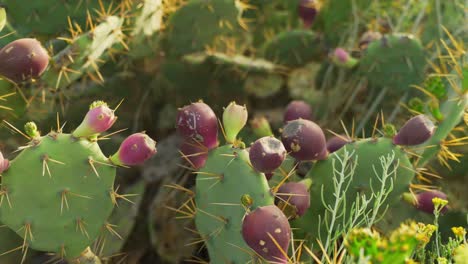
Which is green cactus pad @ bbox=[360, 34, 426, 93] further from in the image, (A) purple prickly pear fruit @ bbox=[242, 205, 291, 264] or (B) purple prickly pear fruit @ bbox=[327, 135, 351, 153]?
(A) purple prickly pear fruit @ bbox=[242, 205, 291, 264]

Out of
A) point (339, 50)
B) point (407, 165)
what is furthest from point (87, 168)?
point (339, 50)

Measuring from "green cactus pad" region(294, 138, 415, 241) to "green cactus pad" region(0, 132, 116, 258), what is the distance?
62cm

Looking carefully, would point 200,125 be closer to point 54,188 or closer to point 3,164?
point 54,188

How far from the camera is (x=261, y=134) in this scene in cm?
240

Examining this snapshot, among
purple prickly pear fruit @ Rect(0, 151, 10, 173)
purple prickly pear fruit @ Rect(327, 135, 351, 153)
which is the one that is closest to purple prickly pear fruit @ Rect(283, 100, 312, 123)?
purple prickly pear fruit @ Rect(327, 135, 351, 153)

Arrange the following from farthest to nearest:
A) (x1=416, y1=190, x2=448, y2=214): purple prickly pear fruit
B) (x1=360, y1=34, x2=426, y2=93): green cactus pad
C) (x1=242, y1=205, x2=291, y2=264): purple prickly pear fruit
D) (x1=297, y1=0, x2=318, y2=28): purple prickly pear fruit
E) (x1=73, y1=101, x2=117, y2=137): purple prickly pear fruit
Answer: (x1=297, y1=0, x2=318, y2=28): purple prickly pear fruit → (x1=360, y1=34, x2=426, y2=93): green cactus pad → (x1=416, y1=190, x2=448, y2=214): purple prickly pear fruit → (x1=73, y1=101, x2=117, y2=137): purple prickly pear fruit → (x1=242, y1=205, x2=291, y2=264): purple prickly pear fruit

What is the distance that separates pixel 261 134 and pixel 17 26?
3.37ft

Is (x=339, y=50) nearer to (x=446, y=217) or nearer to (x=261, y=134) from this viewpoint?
(x=261, y=134)

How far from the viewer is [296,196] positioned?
6.36 feet

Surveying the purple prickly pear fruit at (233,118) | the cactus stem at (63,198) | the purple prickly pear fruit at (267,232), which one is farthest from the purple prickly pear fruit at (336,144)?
the cactus stem at (63,198)

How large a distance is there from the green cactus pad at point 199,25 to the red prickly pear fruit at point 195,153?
807 millimetres

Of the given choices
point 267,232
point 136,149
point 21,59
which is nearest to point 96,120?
point 136,149

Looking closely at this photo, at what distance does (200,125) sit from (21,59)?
564mm

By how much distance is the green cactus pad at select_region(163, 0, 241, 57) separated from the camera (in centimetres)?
271
